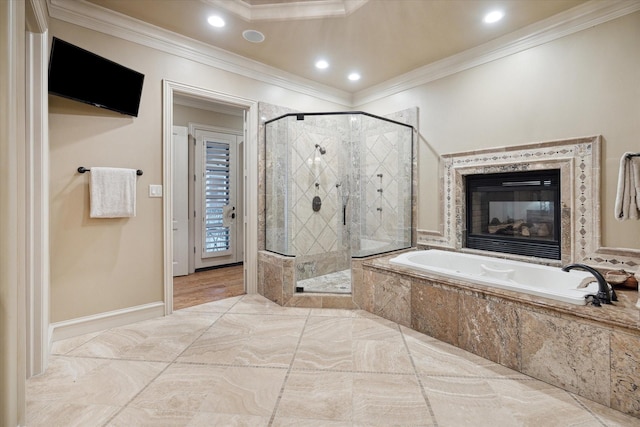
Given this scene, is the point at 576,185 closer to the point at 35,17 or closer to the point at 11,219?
the point at 11,219

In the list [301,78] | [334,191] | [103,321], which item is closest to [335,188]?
[334,191]

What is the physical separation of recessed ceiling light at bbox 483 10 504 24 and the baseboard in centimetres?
384

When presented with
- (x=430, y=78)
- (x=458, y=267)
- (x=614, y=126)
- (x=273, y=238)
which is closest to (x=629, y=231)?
(x=614, y=126)

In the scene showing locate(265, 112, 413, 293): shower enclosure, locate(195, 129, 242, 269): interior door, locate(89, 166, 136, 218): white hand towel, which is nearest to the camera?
locate(89, 166, 136, 218): white hand towel

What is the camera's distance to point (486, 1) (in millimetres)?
2355

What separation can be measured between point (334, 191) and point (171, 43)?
220 cm

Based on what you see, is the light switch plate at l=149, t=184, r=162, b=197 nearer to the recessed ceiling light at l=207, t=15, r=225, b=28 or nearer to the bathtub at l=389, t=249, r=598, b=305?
the recessed ceiling light at l=207, t=15, r=225, b=28

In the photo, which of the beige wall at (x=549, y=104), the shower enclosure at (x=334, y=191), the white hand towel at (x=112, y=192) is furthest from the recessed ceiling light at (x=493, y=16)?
the white hand towel at (x=112, y=192)

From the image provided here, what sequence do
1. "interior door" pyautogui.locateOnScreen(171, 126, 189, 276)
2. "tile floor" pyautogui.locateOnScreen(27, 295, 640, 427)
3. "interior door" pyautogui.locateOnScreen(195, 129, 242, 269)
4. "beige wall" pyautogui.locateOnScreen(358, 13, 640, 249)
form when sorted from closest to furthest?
"tile floor" pyautogui.locateOnScreen(27, 295, 640, 427) → "beige wall" pyautogui.locateOnScreen(358, 13, 640, 249) → "interior door" pyautogui.locateOnScreen(171, 126, 189, 276) → "interior door" pyautogui.locateOnScreen(195, 129, 242, 269)

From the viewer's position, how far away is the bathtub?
1955mm

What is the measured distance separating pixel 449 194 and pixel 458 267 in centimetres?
80

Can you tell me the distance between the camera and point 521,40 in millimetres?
2766

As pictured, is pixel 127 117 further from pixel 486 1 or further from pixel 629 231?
pixel 629 231

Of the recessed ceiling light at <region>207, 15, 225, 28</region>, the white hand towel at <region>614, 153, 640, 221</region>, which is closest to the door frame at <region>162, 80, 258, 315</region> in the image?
the recessed ceiling light at <region>207, 15, 225, 28</region>
